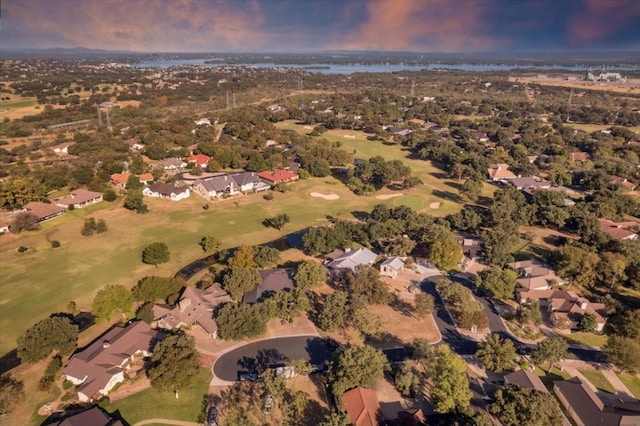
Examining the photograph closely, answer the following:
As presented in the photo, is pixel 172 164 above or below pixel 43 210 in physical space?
above

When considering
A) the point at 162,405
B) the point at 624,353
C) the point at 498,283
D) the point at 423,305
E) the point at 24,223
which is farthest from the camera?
the point at 24,223

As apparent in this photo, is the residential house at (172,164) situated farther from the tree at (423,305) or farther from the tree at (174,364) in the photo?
the tree at (423,305)

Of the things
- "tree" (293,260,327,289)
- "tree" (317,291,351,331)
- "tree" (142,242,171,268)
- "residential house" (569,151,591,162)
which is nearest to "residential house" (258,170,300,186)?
"tree" (142,242,171,268)

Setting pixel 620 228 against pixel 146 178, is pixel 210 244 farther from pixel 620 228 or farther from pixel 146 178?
pixel 620 228

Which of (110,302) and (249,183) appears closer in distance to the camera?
(110,302)

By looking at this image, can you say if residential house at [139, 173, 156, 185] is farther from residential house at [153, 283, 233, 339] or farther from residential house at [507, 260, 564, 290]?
residential house at [507, 260, 564, 290]

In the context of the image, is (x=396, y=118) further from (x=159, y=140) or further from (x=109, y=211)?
(x=109, y=211)

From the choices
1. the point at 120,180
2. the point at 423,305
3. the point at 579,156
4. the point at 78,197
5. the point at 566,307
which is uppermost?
the point at 579,156

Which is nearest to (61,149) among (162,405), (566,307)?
(162,405)
